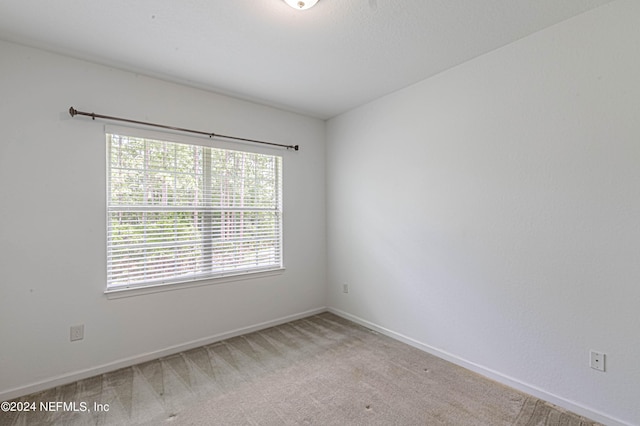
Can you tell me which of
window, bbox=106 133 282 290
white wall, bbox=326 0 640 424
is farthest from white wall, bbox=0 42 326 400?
white wall, bbox=326 0 640 424

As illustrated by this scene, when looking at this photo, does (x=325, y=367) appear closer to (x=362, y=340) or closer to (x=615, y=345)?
(x=362, y=340)

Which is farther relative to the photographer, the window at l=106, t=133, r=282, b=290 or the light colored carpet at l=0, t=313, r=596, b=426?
the window at l=106, t=133, r=282, b=290

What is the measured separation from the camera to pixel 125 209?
2.65 metres

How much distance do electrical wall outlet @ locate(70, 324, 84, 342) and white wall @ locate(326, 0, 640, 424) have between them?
280cm

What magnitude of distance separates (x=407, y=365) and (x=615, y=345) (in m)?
1.41

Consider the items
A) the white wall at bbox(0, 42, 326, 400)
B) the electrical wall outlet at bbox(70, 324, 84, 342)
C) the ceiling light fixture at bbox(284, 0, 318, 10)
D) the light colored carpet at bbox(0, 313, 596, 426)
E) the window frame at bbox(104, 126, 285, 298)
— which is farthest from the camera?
the window frame at bbox(104, 126, 285, 298)

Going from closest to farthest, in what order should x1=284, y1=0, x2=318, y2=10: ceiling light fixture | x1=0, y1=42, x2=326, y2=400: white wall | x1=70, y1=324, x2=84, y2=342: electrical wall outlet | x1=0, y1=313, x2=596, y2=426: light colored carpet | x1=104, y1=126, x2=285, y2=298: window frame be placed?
x1=284, y1=0, x2=318, y2=10: ceiling light fixture → x1=0, y1=313, x2=596, y2=426: light colored carpet → x1=0, y1=42, x2=326, y2=400: white wall → x1=70, y1=324, x2=84, y2=342: electrical wall outlet → x1=104, y1=126, x2=285, y2=298: window frame

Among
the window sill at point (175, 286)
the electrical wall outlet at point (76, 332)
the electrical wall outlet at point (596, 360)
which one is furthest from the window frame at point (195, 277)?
the electrical wall outlet at point (596, 360)

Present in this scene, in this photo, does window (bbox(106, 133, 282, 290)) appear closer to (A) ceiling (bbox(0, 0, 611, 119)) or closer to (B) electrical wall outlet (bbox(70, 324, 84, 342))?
(B) electrical wall outlet (bbox(70, 324, 84, 342))

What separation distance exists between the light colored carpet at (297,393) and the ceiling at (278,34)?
8.64 feet

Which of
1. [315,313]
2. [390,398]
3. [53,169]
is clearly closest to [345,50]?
[53,169]

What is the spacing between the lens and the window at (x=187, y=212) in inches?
104

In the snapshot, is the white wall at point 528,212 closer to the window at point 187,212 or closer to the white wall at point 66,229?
the window at point 187,212

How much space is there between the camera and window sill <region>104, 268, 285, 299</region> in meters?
2.60
